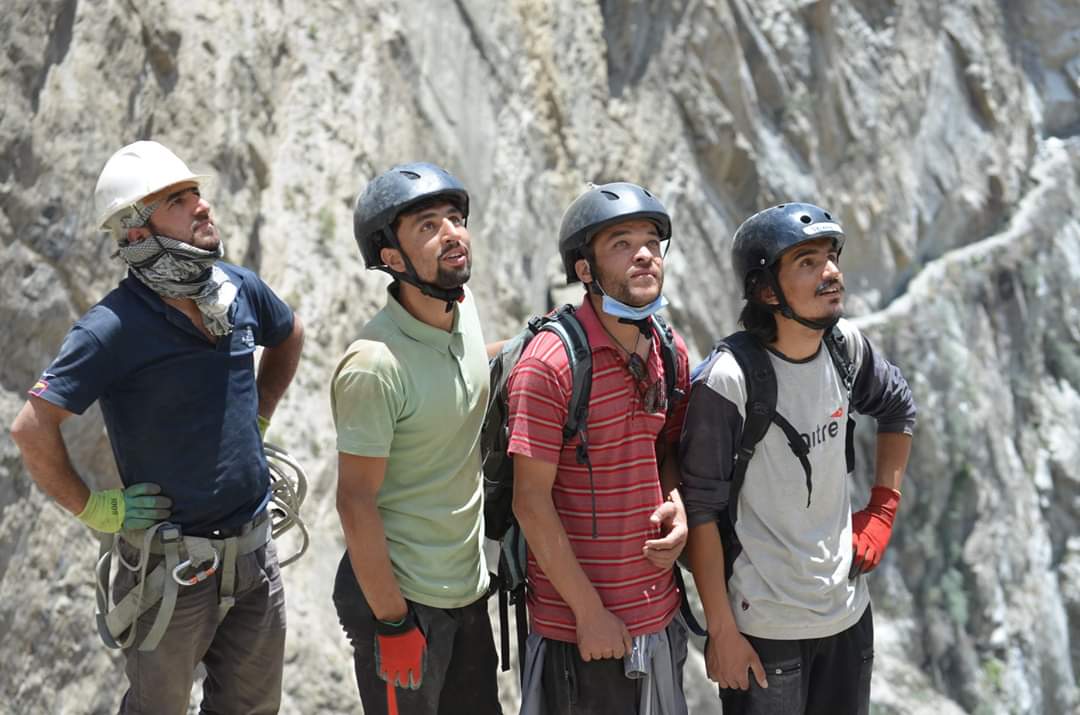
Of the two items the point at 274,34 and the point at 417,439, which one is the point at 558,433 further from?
the point at 274,34

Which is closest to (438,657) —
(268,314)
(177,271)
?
(268,314)

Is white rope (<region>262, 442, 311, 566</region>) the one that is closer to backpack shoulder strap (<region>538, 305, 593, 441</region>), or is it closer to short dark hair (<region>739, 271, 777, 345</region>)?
backpack shoulder strap (<region>538, 305, 593, 441</region>)

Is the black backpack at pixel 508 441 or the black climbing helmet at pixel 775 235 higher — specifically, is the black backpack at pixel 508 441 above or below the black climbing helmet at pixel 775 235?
below

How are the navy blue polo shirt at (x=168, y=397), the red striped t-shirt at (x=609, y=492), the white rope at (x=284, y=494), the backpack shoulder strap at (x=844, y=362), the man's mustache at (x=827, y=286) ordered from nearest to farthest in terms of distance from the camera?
the navy blue polo shirt at (x=168, y=397) → the red striped t-shirt at (x=609, y=492) → the man's mustache at (x=827, y=286) → the backpack shoulder strap at (x=844, y=362) → the white rope at (x=284, y=494)

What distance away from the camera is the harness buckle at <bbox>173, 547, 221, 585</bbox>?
3910 mm

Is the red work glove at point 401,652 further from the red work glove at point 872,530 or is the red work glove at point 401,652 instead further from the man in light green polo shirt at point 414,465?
the red work glove at point 872,530

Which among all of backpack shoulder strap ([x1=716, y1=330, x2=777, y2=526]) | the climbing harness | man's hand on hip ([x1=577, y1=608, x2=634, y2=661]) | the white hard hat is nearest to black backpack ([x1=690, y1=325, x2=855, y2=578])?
backpack shoulder strap ([x1=716, y1=330, x2=777, y2=526])

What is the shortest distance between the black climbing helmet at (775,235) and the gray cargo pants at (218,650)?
230cm

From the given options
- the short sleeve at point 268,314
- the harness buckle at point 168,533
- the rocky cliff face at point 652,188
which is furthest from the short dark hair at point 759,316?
the rocky cliff face at point 652,188

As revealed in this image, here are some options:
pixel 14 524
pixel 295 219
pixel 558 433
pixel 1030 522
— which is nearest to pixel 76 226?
pixel 14 524

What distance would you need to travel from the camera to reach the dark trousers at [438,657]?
3.90 m

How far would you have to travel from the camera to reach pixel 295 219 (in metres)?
8.65

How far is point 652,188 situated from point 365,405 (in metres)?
11.6

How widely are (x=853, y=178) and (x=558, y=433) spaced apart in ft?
52.2
